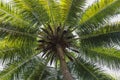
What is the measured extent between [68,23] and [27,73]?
282cm

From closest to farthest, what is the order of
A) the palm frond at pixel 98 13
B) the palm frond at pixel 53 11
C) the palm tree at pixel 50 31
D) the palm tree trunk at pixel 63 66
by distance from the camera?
the palm tree trunk at pixel 63 66, the palm frond at pixel 98 13, the palm tree at pixel 50 31, the palm frond at pixel 53 11

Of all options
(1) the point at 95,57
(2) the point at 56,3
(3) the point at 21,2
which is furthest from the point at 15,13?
(1) the point at 95,57

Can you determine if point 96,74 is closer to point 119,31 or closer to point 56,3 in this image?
point 119,31

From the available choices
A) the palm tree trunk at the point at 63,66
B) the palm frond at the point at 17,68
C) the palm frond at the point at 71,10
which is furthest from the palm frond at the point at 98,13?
the palm frond at the point at 17,68

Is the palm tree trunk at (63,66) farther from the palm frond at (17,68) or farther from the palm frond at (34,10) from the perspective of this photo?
the palm frond at (17,68)

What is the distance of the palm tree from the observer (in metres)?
11.4

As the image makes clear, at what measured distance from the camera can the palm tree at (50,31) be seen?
1144 centimetres

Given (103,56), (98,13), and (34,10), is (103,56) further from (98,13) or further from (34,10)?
(34,10)

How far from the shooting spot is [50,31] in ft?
38.2

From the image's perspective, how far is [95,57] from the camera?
13188 millimetres

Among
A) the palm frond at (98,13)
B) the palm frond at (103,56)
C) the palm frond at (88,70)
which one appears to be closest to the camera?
the palm frond at (98,13)

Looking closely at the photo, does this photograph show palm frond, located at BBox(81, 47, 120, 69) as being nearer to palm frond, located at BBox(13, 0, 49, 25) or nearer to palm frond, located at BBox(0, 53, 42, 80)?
palm frond, located at BBox(0, 53, 42, 80)

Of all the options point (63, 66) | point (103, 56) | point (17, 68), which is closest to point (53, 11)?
point (63, 66)

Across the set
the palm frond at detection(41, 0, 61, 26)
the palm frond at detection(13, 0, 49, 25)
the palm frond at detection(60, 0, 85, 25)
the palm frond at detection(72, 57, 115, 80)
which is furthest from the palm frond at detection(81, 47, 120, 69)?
the palm frond at detection(13, 0, 49, 25)
